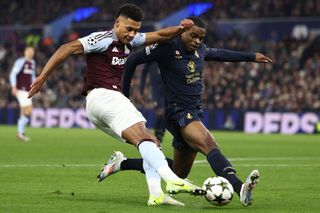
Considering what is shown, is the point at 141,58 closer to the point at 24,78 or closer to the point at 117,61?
the point at 117,61

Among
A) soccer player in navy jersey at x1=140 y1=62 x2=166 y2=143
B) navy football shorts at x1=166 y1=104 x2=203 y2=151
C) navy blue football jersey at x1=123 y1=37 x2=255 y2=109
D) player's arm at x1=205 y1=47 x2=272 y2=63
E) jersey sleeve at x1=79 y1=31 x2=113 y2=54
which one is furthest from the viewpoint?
soccer player in navy jersey at x1=140 y1=62 x2=166 y2=143

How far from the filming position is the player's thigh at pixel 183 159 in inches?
417

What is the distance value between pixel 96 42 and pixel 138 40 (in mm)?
647

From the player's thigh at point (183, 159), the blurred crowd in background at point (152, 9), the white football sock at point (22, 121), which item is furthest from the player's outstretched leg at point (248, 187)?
the blurred crowd in background at point (152, 9)

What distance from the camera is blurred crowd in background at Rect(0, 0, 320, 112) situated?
109ft

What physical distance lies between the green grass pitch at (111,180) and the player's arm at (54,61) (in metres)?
1.25

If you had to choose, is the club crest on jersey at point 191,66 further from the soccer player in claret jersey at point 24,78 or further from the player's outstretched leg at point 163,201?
the soccer player in claret jersey at point 24,78

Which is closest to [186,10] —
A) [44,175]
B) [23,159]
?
[23,159]

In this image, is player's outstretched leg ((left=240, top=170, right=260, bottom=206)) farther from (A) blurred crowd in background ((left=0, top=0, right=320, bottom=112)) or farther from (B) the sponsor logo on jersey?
(A) blurred crowd in background ((left=0, top=0, right=320, bottom=112))

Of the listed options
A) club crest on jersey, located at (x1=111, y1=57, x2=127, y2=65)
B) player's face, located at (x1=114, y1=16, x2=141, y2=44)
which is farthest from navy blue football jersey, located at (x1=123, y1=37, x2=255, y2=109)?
player's face, located at (x1=114, y1=16, x2=141, y2=44)

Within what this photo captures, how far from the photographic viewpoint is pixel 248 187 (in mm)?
9000

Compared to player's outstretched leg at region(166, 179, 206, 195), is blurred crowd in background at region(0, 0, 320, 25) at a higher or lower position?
higher

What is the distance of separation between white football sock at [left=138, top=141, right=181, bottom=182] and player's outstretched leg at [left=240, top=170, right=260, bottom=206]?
779 mm

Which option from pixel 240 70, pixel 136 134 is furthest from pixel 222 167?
pixel 240 70
